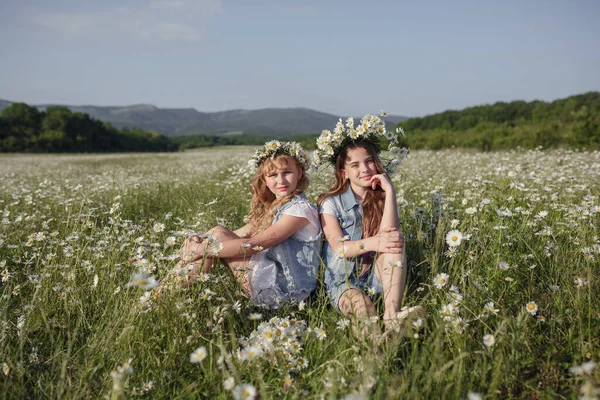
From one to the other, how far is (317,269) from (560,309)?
4.96 ft

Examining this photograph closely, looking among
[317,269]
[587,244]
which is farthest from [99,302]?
[587,244]

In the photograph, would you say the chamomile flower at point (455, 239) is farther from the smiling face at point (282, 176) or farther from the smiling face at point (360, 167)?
the smiling face at point (282, 176)

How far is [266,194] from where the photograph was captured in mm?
3412

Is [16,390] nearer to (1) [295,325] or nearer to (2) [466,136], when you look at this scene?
(1) [295,325]

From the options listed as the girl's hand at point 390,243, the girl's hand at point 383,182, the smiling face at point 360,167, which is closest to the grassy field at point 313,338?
the girl's hand at point 390,243

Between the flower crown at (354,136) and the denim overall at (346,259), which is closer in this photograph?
the denim overall at (346,259)

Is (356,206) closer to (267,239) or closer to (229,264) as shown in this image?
(267,239)

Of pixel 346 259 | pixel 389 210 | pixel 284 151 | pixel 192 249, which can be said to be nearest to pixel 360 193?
pixel 389 210

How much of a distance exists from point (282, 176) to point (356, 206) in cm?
63

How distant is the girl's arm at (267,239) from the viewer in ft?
8.94

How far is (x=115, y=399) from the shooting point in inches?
58.3

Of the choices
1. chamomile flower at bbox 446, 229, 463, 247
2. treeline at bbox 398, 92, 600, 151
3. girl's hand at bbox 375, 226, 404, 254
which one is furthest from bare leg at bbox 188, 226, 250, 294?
treeline at bbox 398, 92, 600, 151

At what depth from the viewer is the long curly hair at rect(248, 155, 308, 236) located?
3191mm

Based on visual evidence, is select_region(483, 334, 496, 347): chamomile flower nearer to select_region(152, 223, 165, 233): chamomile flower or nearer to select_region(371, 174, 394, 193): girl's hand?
select_region(371, 174, 394, 193): girl's hand
